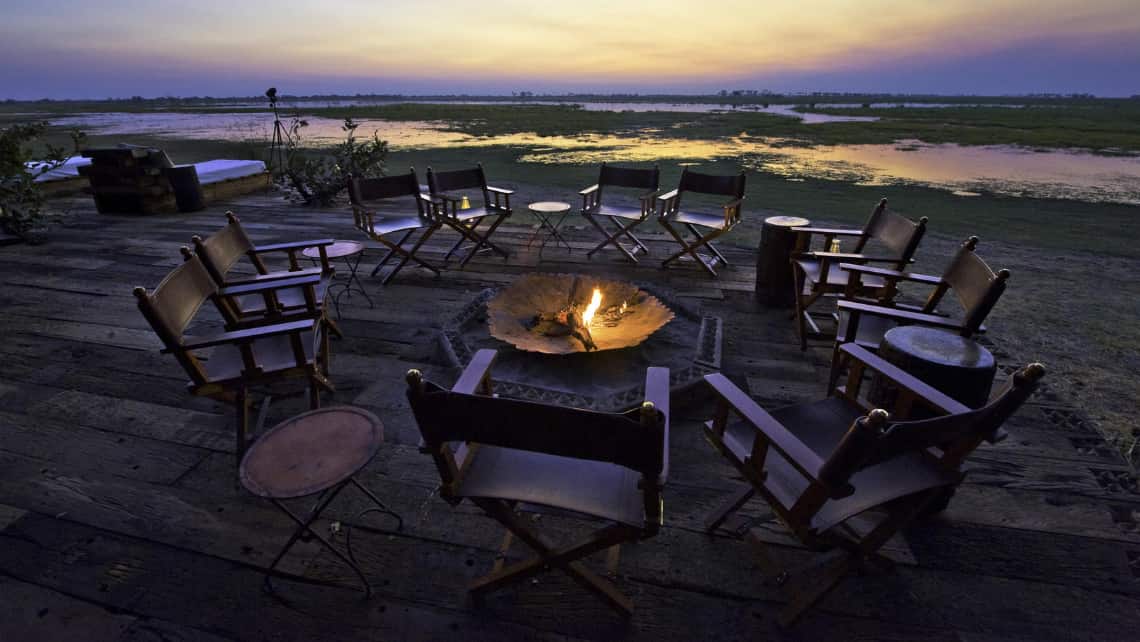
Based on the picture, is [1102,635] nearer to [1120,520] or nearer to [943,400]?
[1120,520]

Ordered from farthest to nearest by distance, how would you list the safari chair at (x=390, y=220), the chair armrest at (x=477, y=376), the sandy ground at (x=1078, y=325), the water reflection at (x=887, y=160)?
the water reflection at (x=887, y=160) → the safari chair at (x=390, y=220) → the sandy ground at (x=1078, y=325) → the chair armrest at (x=477, y=376)

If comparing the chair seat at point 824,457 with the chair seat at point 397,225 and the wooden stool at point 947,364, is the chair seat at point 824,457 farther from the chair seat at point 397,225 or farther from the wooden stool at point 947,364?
the chair seat at point 397,225

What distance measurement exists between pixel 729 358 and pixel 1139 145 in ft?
104

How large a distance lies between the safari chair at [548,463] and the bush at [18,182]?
25.8ft

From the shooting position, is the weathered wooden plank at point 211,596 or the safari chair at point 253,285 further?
the safari chair at point 253,285

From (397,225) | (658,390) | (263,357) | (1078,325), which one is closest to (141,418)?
(263,357)

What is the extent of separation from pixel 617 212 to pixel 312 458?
4.83 metres

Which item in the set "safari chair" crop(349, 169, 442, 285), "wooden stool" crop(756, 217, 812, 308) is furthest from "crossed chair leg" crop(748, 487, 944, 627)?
"safari chair" crop(349, 169, 442, 285)

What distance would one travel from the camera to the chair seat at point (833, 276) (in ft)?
12.5

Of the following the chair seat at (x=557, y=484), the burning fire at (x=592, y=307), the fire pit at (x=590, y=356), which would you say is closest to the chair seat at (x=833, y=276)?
the fire pit at (x=590, y=356)

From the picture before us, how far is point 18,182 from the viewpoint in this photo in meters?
6.66

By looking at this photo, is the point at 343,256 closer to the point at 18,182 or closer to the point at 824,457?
the point at 824,457

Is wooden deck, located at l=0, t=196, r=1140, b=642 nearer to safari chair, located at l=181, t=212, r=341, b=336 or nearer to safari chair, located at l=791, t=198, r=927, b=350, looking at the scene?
safari chair, located at l=181, t=212, r=341, b=336

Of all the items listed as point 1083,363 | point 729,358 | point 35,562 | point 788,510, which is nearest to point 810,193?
point 1083,363
